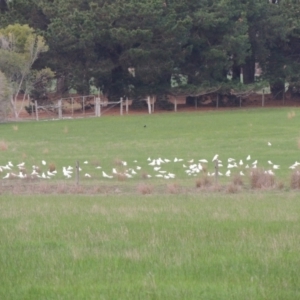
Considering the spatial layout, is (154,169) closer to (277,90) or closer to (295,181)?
(295,181)

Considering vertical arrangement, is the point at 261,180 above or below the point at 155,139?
above

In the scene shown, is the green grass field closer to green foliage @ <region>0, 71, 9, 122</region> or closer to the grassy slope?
the grassy slope

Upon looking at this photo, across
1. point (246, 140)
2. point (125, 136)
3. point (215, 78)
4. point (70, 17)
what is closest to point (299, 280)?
point (246, 140)

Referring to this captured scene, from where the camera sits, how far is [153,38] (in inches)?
2621

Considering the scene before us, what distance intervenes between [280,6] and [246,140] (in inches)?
1346

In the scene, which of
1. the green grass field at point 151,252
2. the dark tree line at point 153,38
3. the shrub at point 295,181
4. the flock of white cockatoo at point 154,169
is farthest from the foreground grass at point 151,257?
the dark tree line at point 153,38

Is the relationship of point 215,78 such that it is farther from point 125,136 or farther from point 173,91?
point 125,136

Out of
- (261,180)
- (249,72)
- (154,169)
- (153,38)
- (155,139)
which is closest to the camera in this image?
(261,180)

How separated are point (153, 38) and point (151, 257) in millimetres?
59076

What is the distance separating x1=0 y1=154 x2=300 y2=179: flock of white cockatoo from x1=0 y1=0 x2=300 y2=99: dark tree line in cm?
3169

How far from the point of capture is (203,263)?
823 cm

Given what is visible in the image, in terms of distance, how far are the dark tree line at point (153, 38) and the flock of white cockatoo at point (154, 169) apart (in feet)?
104

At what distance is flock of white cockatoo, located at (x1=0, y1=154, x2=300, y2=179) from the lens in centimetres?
2903

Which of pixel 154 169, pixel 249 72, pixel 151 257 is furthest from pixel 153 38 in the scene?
pixel 151 257
